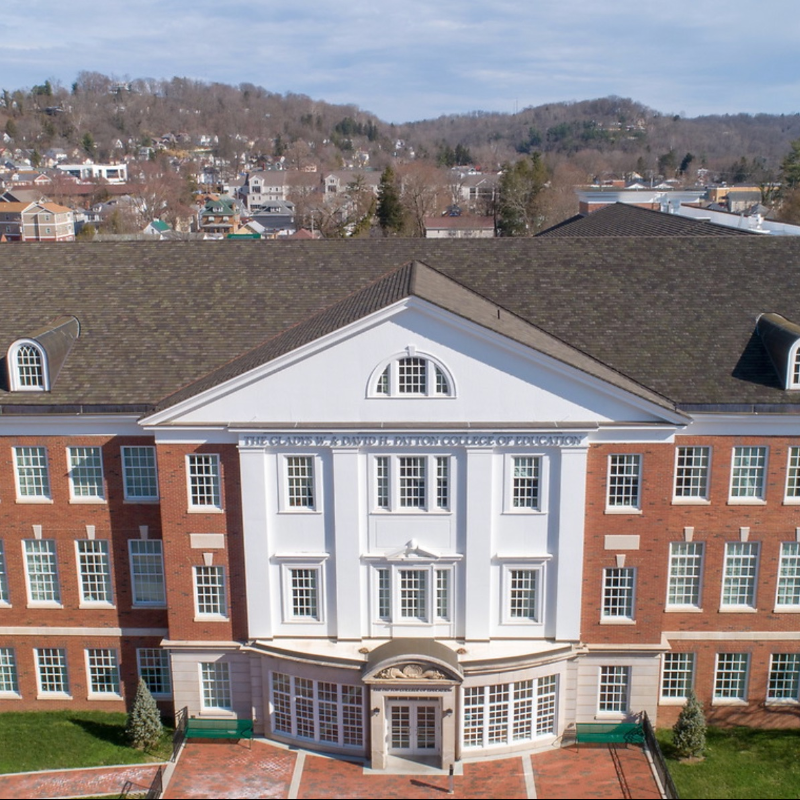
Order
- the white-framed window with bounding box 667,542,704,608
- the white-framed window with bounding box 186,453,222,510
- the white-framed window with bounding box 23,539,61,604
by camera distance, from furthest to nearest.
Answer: the white-framed window with bounding box 23,539,61,604
the white-framed window with bounding box 667,542,704,608
the white-framed window with bounding box 186,453,222,510

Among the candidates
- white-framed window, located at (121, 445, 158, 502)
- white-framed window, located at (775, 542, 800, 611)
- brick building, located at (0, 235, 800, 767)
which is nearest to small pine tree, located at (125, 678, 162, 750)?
brick building, located at (0, 235, 800, 767)

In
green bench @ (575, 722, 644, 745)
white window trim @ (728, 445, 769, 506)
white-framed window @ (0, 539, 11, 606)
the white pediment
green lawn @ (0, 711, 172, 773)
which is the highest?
the white pediment

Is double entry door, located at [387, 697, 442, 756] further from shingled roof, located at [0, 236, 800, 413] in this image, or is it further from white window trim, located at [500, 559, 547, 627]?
shingled roof, located at [0, 236, 800, 413]

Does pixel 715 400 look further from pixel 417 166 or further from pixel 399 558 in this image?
pixel 417 166

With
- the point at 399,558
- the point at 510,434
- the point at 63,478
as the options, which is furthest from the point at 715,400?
the point at 63,478

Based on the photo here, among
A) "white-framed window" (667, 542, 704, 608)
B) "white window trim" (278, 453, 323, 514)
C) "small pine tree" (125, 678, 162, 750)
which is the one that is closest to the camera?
"white window trim" (278, 453, 323, 514)
